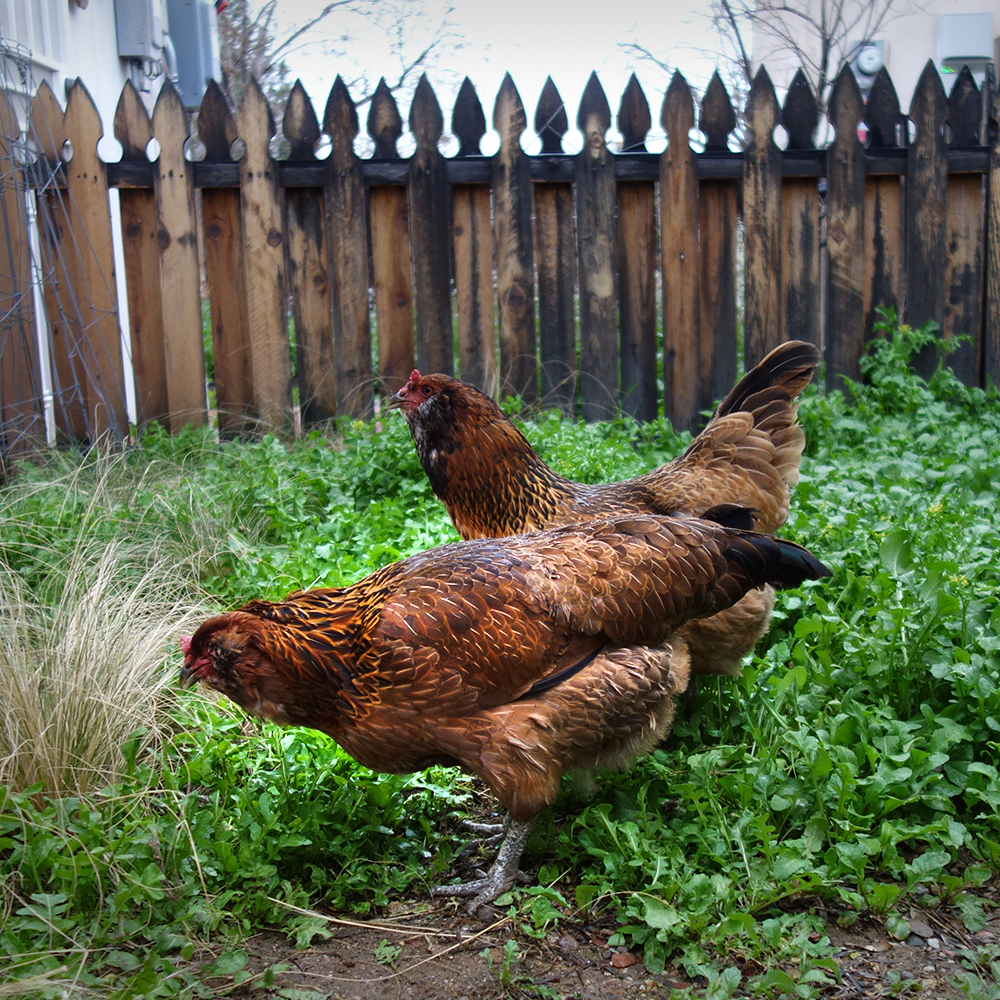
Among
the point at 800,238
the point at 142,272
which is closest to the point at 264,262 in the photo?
the point at 142,272

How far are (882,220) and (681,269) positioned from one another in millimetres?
1430

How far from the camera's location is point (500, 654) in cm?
238

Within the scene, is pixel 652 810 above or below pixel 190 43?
below

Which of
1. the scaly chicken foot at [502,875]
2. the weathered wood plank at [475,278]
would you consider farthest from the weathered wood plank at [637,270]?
the scaly chicken foot at [502,875]

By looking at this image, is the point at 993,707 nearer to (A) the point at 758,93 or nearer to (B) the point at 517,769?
(B) the point at 517,769

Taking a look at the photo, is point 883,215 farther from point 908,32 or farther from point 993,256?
point 908,32

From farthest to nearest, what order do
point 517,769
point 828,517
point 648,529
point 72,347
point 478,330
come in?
1. point 478,330
2. point 72,347
3. point 828,517
4. point 648,529
5. point 517,769

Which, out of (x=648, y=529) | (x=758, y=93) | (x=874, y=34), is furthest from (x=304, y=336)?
(x=874, y=34)

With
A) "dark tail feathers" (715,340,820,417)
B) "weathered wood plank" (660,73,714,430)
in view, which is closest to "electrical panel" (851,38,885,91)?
"weathered wood plank" (660,73,714,430)

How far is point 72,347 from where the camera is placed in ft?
18.4

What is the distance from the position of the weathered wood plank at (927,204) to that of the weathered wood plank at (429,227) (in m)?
3.10

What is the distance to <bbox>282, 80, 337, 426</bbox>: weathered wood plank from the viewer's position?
5.77 metres

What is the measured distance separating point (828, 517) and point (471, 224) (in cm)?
307

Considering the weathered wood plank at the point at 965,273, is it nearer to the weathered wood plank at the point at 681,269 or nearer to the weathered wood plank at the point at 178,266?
the weathered wood plank at the point at 681,269
